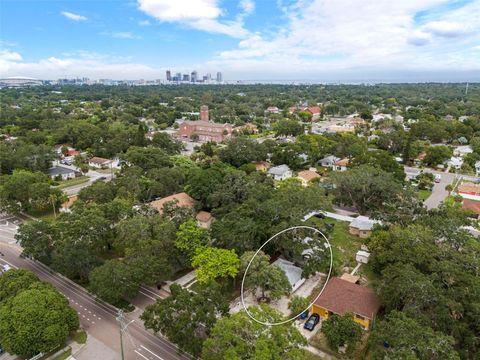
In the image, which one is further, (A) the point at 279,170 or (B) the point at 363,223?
(A) the point at 279,170

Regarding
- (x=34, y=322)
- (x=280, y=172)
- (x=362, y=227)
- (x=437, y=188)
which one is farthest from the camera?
(x=280, y=172)

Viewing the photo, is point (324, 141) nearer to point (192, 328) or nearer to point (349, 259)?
point (349, 259)

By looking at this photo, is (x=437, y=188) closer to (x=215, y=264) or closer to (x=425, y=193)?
(x=425, y=193)

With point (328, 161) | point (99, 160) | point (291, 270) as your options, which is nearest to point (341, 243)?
point (291, 270)

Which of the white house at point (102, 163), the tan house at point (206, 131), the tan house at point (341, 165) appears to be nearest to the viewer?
the tan house at point (341, 165)

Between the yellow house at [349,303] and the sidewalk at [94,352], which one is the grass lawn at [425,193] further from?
the sidewalk at [94,352]

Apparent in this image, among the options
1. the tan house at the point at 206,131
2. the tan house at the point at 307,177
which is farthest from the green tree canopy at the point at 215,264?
the tan house at the point at 206,131

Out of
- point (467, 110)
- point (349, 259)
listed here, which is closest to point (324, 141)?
point (349, 259)
